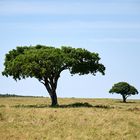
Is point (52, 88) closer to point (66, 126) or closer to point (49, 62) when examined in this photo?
point (49, 62)

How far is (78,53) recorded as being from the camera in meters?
57.4

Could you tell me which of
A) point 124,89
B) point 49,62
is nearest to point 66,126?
point 49,62

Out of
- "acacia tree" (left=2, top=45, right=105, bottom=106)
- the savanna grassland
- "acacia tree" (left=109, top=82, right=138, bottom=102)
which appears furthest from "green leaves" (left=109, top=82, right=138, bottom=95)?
the savanna grassland

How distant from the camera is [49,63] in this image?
5391cm

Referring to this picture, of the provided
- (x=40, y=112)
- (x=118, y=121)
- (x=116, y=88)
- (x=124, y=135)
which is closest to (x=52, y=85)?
(x=40, y=112)

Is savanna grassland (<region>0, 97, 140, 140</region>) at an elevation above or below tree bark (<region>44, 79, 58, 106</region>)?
below

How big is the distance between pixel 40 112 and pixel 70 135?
455 inches

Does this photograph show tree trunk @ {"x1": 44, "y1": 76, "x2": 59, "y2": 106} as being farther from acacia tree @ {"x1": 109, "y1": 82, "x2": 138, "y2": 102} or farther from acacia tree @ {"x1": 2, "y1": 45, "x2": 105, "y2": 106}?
acacia tree @ {"x1": 109, "y1": 82, "x2": 138, "y2": 102}

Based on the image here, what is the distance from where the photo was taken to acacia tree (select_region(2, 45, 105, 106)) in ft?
178

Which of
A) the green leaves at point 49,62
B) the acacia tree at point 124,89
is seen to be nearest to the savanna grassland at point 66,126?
the green leaves at point 49,62

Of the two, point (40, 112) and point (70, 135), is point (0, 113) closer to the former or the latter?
point (40, 112)

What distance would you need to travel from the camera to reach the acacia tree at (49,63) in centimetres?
5434

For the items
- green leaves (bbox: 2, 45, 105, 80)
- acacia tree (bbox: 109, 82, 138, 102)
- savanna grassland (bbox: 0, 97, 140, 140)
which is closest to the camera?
savanna grassland (bbox: 0, 97, 140, 140)

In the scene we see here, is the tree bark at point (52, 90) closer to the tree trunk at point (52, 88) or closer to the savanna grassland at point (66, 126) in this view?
the tree trunk at point (52, 88)
